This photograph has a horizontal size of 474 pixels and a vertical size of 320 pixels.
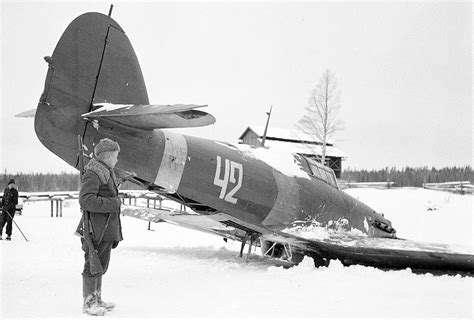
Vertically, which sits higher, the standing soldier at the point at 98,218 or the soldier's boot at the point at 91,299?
the standing soldier at the point at 98,218

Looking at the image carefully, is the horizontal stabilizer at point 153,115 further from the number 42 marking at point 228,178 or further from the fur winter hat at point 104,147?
the number 42 marking at point 228,178

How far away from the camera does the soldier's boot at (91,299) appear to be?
14.3ft

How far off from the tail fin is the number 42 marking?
1.83 m

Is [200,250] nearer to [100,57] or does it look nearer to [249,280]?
[249,280]

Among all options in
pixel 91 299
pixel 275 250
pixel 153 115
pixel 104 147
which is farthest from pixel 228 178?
pixel 91 299

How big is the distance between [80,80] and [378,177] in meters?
50.2

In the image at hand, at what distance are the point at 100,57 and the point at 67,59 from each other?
49cm

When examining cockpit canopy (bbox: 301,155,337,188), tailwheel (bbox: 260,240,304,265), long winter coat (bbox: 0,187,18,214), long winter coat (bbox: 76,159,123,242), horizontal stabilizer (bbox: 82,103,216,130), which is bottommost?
tailwheel (bbox: 260,240,304,265)

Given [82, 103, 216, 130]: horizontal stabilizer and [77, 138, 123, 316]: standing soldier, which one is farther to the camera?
[82, 103, 216, 130]: horizontal stabilizer

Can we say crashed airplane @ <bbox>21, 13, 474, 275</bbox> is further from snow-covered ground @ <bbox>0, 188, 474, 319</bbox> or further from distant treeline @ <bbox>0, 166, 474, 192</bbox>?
distant treeline @ <bbox>0, 166, 474, 192</bbox>

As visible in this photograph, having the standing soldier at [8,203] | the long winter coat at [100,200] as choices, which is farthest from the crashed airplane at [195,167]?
the standing soldier at [8,203]

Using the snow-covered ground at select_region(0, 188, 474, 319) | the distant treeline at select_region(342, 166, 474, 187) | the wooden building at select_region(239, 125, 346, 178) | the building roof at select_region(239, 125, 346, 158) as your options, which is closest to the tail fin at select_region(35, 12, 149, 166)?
the snow-covered ground at select_region(0, 188, 474, 319)

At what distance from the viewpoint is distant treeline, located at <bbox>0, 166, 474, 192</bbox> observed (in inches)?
1870

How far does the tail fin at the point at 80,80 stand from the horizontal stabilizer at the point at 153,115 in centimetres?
21
